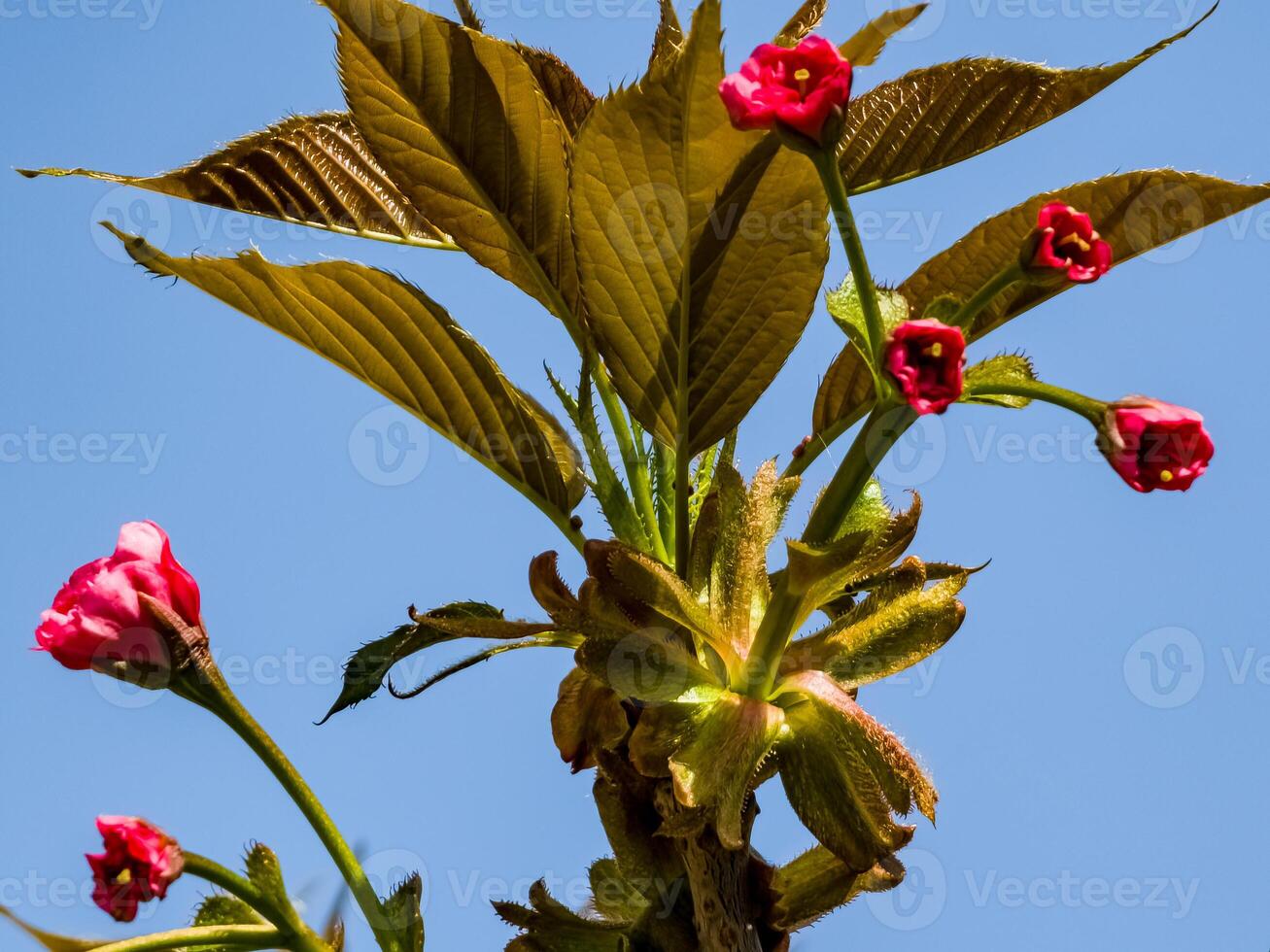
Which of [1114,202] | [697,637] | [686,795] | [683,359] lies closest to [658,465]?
[683,359]

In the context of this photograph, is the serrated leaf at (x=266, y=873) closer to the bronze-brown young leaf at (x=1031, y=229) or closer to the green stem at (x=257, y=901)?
the green stem at (x=257, y=901)

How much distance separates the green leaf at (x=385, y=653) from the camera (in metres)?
1.59

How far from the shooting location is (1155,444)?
137 cm

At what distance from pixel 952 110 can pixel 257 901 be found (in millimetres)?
1210

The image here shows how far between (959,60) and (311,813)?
1140 millimetres

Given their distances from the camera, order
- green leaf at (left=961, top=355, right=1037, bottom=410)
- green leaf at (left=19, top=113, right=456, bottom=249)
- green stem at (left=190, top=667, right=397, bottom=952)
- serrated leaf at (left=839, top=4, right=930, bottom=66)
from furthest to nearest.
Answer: green leaf at (left=19, top=113, right=456, bottom=249)
serrated leaf at (left=839, top=4, right=930, bottom=66)
green stem at (left=190, top=667, right=397, bottom=952)
green leaf at (left=961, top=355, right=1037, bottom=410)

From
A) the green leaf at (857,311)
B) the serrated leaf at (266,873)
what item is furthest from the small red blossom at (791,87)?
the serrated leaf at (266,873)

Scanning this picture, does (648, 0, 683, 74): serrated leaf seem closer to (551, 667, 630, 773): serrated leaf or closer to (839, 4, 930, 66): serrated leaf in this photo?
(839, 4, 930, 66): serrated leaf

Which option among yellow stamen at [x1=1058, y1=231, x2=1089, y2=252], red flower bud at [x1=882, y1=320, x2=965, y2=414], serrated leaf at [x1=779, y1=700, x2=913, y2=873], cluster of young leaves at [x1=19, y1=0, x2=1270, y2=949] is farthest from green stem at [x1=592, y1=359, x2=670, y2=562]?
yellow stamen at [x1=1058, y1=231, x2=1089, y2=252]

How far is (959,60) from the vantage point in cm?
174

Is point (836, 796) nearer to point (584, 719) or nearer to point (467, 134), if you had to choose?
point (584, 719)

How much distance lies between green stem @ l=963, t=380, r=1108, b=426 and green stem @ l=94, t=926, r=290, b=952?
0.92m

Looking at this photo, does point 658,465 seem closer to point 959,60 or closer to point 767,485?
point 767,485

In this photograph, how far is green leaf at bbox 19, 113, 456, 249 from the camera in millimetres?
1836
